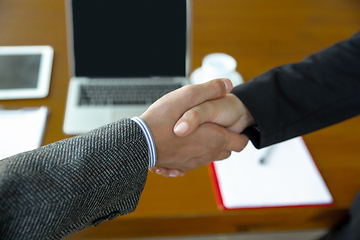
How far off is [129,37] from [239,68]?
378 mm

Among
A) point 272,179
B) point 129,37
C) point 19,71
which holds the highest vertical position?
point 129,37

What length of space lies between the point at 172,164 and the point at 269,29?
2.42 feet

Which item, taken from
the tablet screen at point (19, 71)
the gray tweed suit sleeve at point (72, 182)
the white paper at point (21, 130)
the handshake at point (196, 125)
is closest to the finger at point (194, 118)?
the handshake at point (196, 125)

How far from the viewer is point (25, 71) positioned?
86 cm

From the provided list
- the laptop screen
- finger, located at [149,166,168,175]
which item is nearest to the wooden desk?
finger, located at [149,166,168,175]

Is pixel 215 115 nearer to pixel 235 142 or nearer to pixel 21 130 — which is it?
pixel 235 142

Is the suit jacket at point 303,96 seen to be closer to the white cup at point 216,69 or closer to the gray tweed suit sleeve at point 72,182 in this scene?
the white cup at point 216,69

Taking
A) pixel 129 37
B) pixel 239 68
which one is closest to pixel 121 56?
pixel 129 37

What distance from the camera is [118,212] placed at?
538 mm

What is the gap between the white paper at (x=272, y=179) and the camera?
667 millimetres

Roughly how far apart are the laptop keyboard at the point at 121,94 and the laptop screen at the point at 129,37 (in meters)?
0.04

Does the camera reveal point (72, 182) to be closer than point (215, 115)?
Yes

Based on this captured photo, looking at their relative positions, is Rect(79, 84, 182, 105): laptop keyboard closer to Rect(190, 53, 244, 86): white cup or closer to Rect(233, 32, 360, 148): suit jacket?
Rect(190, 53, 244, 86): white cup

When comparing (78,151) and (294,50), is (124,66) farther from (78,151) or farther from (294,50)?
(294,50)
